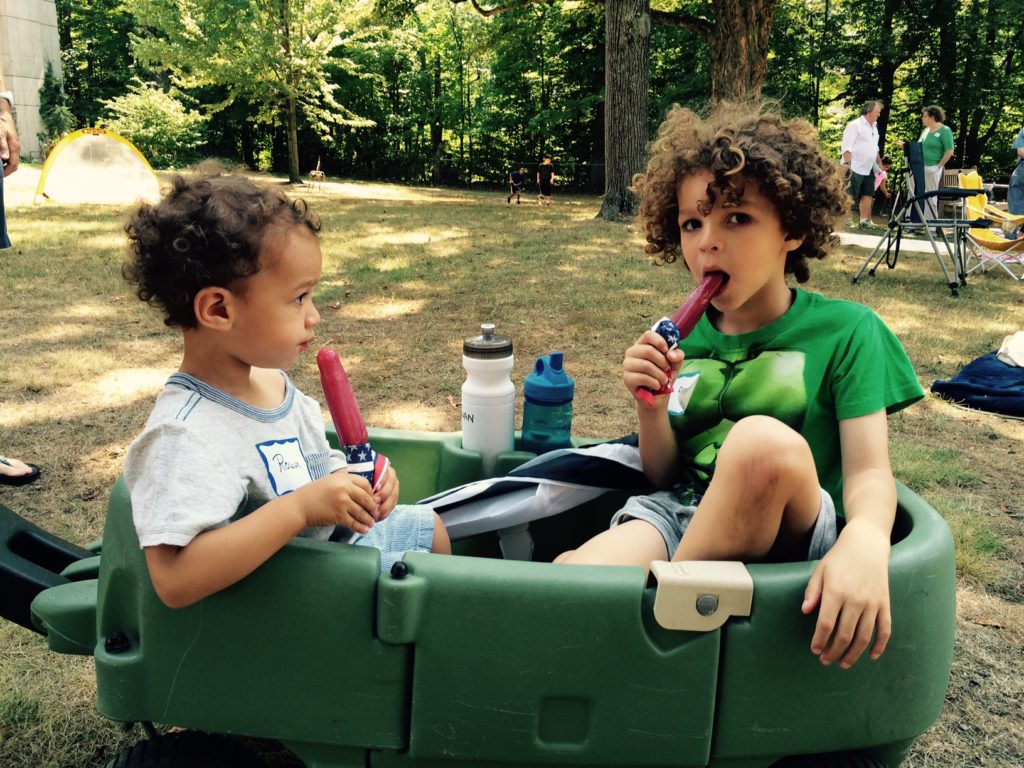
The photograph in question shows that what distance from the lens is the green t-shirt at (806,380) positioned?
141 cm

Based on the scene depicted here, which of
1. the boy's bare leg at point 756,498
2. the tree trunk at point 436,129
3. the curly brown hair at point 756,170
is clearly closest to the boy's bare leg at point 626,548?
the boy's bare leg at point 756,498

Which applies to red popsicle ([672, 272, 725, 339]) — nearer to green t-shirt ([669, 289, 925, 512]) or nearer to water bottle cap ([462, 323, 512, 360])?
green t-shirt ([669, 289, 925, 512])

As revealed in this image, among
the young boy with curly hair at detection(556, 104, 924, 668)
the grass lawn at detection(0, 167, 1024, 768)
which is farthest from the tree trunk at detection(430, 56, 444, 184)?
the young boy with curly hair at detection(556, 104, 924, 668)

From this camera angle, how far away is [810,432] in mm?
1460

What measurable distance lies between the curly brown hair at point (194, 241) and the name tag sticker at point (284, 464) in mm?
220

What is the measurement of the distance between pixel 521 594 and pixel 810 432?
2.12ft

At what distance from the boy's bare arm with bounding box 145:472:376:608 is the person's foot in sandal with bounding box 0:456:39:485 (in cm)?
160

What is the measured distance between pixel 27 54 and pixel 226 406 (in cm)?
2262

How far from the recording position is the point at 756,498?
3.81 ft

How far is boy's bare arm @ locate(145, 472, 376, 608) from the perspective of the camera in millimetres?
1066

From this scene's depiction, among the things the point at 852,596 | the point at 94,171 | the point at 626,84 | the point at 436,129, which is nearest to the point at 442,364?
the point at 852,596

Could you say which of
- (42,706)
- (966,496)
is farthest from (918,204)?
(42,706)

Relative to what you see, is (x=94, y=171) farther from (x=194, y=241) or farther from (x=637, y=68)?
(x=194, y=241)

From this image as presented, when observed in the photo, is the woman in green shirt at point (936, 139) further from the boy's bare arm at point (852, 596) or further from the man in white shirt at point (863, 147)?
the boy's bare arm at point (852, 596)
